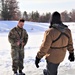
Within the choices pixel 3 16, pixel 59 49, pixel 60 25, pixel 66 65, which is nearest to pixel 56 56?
pixel 59 49

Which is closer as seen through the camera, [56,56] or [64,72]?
[56,56]

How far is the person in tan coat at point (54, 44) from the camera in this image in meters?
4.82

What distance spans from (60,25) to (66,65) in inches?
153

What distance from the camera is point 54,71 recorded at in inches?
200

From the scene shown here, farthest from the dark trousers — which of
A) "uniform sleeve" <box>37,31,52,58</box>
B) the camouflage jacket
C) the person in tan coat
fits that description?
the camouflage jacket

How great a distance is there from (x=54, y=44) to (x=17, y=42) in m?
2.48

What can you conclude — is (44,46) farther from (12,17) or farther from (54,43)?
(12,17)

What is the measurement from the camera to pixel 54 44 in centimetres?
489

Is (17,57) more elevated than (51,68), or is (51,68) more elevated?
(51,68)

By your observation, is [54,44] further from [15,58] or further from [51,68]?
[15,58]

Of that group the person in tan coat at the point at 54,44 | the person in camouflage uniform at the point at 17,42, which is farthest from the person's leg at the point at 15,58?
the person in tan coat at the point at 54,44

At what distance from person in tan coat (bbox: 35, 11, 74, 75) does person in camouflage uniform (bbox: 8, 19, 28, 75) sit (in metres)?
2.27

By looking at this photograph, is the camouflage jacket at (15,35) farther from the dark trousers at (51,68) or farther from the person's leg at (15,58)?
the dark trousers at (51,68)

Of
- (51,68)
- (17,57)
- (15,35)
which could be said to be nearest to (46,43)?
(51,68)
